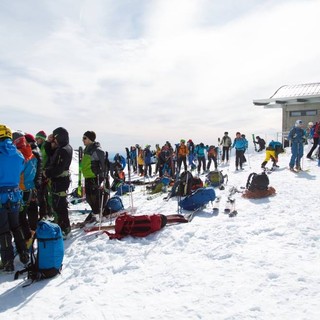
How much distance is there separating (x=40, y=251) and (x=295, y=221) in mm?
4705

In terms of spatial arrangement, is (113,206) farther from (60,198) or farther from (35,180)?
(35,180)

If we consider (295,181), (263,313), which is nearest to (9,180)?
(263,313)

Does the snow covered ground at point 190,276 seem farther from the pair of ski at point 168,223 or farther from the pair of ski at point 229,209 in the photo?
the pair of ski at point 229,209

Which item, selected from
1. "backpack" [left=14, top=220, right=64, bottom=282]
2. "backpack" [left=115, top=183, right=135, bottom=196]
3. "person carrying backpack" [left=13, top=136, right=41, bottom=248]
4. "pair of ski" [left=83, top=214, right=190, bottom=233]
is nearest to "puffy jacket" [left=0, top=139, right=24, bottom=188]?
"person carrying backpack" [left=13, top=136, right=41, bottom=248]

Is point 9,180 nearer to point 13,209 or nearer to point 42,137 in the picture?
point 13,209

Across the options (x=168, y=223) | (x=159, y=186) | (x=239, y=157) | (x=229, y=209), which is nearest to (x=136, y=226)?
(x=168, y=223)

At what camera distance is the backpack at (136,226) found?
5828 millimetres

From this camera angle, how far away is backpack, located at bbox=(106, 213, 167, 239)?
19.1 feet

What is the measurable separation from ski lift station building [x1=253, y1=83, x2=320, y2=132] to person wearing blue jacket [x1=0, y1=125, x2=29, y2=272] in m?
27.2

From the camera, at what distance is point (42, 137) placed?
24.0 ft

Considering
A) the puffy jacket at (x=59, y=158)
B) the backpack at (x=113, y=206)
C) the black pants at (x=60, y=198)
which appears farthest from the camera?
the backpack at (x=113, y=206)

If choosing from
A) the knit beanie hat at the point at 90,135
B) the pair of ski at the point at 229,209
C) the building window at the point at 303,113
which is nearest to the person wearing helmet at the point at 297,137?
the pair of ski at the point at 229,209

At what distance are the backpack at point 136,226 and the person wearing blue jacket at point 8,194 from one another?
182 cm

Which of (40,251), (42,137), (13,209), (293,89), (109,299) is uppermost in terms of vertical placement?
(293,89)
